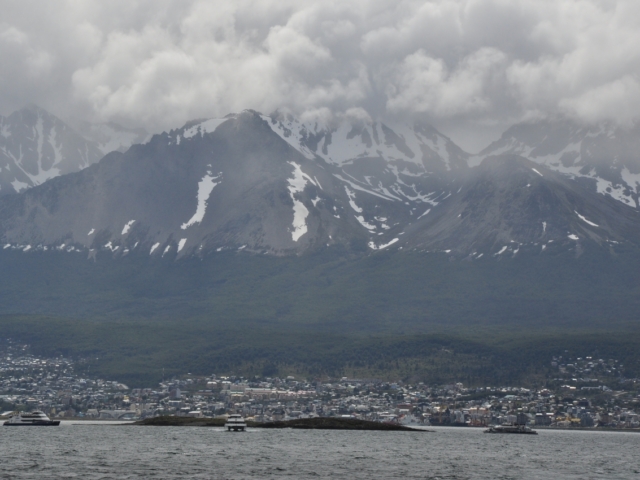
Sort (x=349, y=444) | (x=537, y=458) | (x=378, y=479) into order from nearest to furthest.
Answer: (x=378, y=479) < (x=537, y=458) < (x=349, y=444)

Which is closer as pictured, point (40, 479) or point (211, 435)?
point (40, 479)

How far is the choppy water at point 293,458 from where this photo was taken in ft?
416

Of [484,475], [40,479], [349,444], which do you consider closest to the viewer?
[40,479]

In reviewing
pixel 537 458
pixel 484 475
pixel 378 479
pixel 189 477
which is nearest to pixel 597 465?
pixel 537 458

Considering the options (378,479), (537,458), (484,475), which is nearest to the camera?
(378,479)

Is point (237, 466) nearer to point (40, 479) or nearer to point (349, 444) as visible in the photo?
point (40, 479)

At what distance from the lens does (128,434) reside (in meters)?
199

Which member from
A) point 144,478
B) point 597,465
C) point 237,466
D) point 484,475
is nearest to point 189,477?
point 144,478

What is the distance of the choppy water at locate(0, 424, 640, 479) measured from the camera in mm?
126669

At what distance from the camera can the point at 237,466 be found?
437 feet

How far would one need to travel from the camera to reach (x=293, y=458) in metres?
147

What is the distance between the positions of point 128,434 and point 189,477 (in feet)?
267

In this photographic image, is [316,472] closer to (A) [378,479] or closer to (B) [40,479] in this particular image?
(A) [378,479]

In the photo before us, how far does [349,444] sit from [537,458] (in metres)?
29.7
